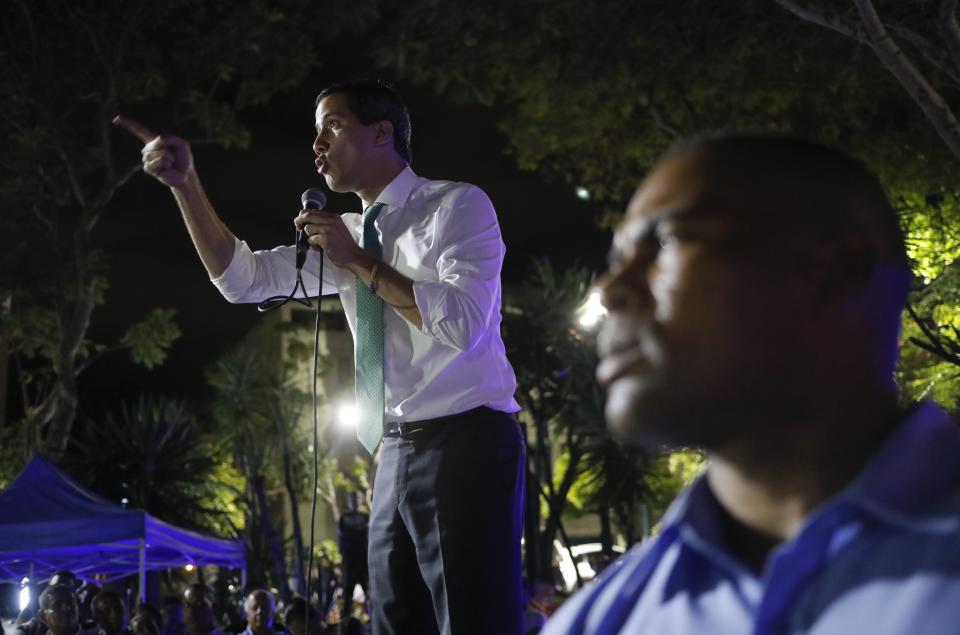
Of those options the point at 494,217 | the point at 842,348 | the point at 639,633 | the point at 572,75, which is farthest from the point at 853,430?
the point at 572,75

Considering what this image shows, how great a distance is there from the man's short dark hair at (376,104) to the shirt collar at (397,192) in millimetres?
136

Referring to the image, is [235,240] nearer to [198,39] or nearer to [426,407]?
[426,407]

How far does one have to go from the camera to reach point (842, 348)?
943mm

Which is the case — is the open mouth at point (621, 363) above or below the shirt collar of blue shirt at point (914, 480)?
above

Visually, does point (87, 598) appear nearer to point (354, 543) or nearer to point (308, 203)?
point (354, 543)

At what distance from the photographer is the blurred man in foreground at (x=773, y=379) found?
0.88 meters

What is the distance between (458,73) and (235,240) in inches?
287

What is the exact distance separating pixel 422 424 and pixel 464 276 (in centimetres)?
38

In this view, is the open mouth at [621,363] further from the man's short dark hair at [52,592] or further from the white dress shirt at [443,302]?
the man's short dark hair at [52,592]

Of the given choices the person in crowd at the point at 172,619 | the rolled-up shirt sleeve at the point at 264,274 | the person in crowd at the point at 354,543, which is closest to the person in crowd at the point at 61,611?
the person in crowd at the point at 172,619

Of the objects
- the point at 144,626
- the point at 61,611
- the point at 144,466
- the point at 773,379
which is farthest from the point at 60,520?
the point at 773,379

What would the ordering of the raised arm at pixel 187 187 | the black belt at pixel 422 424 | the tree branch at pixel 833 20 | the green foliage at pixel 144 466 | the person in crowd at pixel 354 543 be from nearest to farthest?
the black belt at pixel 422 424 < the raised arm at pixel 187 187 < the tree branch at pixel 833 20 < the person in crowd at pixel 354 543 < the green foliage at pixel 144 466

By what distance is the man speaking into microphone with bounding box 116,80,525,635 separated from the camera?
2637 millimetres

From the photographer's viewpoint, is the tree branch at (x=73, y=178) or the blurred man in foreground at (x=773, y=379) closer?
the blurred man in foreground at (x=773, y=379)
